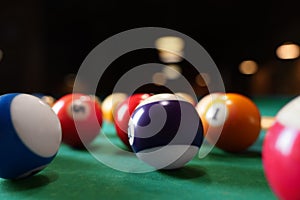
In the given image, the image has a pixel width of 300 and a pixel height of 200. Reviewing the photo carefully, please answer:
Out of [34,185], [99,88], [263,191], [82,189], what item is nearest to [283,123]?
[263,191]

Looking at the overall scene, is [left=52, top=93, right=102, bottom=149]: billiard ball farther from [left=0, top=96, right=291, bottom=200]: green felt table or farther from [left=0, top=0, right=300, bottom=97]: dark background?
[left=0, top=0, right=300, bottom=97]: dark background

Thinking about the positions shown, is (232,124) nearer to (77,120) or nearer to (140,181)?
(140,181)

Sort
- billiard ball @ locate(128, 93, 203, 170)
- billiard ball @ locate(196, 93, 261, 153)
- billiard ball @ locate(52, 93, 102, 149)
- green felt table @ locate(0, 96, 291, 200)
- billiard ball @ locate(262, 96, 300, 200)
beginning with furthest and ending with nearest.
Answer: billiard ball @ locate(52, 93, 102, 149) → billiard ball @ locate(196, 93, 261, 153) → billiard ball @ locate(128, 93, 203, 170) → green felt table @ locate(0, 96, 291, 200) → billiard ball @ locate(262, 96, 300, 200)

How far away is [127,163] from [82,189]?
0.51 m

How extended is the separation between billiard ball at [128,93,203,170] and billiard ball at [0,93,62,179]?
42 cm

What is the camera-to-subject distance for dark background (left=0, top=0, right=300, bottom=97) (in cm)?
652

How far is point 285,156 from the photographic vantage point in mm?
978

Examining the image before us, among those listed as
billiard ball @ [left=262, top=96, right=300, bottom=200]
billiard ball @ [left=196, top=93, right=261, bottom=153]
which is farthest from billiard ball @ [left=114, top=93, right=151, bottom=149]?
billiard ball @ [left=262, top=96, right=300, bottom=200]

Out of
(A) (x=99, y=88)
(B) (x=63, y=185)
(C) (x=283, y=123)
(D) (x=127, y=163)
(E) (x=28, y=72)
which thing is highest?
(C) (x=283, y=123)

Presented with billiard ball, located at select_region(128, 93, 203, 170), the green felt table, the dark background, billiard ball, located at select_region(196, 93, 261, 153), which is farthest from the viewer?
the dark background

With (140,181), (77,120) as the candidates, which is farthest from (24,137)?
(77,120)

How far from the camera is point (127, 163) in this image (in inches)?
72.0

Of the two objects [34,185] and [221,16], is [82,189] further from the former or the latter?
[221,16]

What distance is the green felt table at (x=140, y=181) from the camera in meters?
1.28
